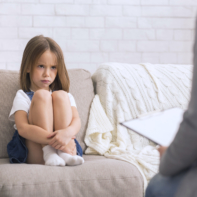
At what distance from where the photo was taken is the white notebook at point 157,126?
0.56m

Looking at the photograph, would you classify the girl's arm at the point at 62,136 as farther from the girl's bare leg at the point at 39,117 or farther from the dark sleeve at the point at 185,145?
the dark sleeve at the point at 185,145

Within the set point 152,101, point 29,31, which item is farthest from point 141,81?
point 29,31

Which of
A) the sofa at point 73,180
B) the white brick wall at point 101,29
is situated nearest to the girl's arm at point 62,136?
the sofa at point 73,180

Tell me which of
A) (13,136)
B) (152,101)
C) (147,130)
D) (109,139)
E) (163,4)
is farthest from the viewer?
(163,4)

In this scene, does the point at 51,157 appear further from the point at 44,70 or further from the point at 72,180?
the point at 44,70

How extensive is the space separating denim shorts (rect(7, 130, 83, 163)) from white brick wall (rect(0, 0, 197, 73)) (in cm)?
103

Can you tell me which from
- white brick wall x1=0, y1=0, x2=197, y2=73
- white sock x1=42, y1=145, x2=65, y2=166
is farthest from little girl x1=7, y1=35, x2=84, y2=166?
white brick wall x1=0, y1=0, x2=197, y2=73

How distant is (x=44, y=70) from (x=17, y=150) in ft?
1.44

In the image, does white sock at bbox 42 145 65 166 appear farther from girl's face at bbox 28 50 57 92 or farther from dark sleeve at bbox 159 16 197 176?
dark sleeve at bbox 159 16 197 176

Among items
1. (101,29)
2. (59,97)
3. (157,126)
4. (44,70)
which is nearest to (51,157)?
(59,97)

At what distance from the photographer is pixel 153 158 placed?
1.25 meters

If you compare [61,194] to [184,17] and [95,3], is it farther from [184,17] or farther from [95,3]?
[184,17]

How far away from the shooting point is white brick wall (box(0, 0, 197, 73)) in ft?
7.12

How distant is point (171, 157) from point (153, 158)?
32.9 inches
